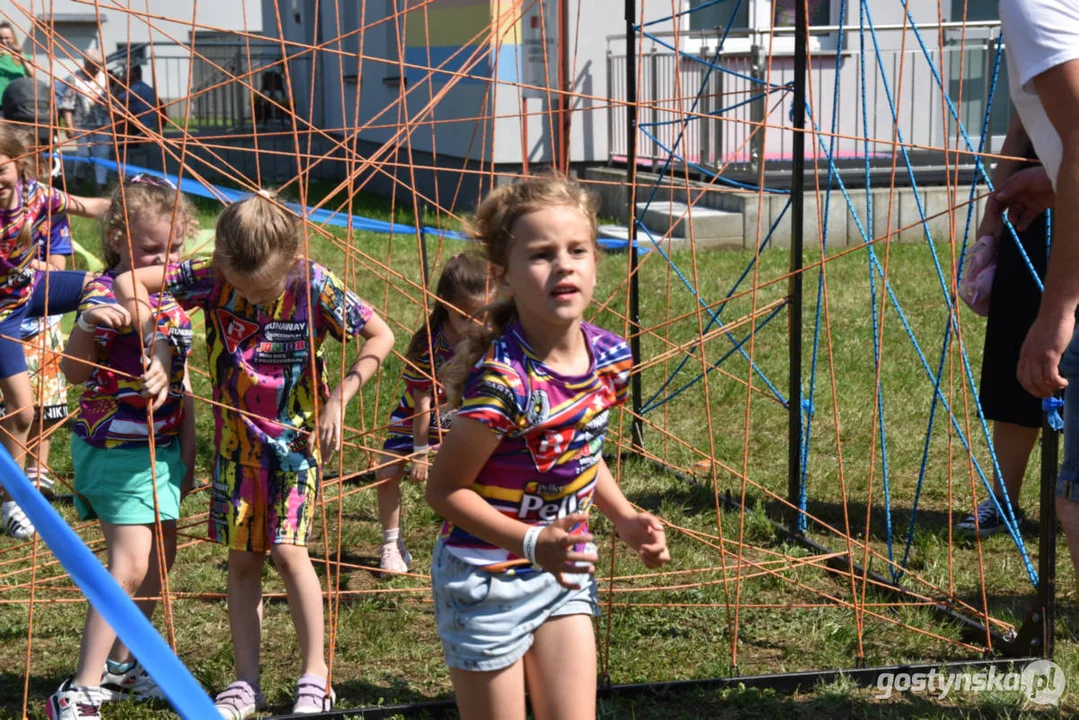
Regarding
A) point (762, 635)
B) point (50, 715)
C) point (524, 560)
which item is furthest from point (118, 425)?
point (762, 635)

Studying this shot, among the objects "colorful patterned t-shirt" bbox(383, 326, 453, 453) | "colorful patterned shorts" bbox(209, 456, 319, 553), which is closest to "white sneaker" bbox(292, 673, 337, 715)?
"colorful patterned shorts" bbox(209, 456, 319, 553)

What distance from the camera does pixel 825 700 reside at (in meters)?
2.81

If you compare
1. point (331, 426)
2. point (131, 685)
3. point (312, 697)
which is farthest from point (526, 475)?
point (131, 685)

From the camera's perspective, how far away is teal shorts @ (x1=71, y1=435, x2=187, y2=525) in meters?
2.81

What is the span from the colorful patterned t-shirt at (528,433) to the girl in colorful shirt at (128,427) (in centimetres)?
101

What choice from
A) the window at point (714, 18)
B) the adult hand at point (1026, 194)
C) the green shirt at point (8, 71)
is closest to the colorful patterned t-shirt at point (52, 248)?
the adult hand at point (1026, 194)

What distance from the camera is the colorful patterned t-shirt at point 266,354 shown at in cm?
276

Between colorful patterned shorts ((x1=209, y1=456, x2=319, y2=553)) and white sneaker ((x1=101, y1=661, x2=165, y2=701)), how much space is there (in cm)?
42

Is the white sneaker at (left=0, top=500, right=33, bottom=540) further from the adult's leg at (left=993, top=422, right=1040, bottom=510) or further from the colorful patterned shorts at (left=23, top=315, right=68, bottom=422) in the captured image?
the adult's leg at (left=993, top=422, right=1040, bottom=510)

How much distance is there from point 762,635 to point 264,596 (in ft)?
4.45

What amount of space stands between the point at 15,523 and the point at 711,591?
2230 mm

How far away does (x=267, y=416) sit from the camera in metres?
2.76

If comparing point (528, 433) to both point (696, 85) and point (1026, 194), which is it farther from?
point (696, 85)

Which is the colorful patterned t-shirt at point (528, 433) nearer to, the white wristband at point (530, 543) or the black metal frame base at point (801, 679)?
the white wristband at point (530, 543)
